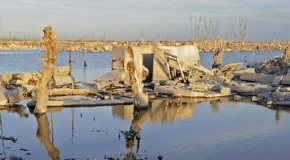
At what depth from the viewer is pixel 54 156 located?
40.6 feet

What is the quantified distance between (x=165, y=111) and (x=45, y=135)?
673 cm

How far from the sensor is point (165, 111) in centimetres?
1997

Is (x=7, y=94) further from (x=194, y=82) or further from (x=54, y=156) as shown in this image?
(x=194, y=82)

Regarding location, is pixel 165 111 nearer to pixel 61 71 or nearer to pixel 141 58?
pixel 141 58

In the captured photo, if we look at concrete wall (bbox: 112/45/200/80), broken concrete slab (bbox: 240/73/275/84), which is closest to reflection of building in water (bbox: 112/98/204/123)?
concrete wall (bbox: 112/45/200/80)

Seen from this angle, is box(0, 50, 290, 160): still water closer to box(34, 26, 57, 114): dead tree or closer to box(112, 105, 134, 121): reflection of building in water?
box(112, 105, 134, 121): reflection of building in water

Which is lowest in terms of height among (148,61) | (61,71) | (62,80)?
(62,80)

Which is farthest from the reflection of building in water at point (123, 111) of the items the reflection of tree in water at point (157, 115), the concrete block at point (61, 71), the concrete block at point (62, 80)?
the concrete block at point (61, 71)

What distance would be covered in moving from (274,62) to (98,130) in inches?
897

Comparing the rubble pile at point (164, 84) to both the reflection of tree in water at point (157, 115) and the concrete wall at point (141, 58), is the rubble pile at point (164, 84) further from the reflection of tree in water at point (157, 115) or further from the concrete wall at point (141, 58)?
the reflection of tree in water at point (157, 115)

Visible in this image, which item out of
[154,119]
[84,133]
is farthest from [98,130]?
[154,119]

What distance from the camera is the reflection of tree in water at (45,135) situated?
1271cm

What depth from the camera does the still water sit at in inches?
501

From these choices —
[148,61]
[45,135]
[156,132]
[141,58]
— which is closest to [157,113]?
[156,132]
